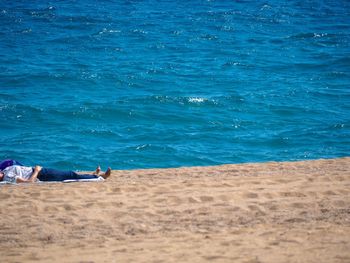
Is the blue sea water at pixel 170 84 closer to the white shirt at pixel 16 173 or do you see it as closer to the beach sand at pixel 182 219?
the white shirt at pixel 16 173

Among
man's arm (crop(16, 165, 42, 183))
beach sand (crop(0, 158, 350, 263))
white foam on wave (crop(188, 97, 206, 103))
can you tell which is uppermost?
white foam on wave (crop(188, 97, 206, 103))

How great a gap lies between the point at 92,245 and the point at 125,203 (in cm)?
147

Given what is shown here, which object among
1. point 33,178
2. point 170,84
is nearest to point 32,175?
point 33,178

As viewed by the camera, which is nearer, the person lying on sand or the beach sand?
the beach sand

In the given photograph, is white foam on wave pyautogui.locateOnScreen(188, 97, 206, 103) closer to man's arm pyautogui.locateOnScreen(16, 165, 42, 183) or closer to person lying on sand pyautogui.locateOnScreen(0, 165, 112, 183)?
person lying on sand pyautogui.locateOnScreen(0, 165, 112, 183)

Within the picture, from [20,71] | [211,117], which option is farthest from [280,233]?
[20,71]

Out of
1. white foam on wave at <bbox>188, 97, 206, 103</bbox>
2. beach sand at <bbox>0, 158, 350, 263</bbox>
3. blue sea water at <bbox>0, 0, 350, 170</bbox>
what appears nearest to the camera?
beach sand at <bbox>0, 158, 350, 263</bbox>

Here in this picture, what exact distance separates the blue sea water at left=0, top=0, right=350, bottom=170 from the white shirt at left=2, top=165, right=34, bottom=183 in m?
4.70

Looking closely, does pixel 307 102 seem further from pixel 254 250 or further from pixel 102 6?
pixel 102 6

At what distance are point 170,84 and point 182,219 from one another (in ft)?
47.1

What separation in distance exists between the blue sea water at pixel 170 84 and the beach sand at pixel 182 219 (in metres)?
5.84

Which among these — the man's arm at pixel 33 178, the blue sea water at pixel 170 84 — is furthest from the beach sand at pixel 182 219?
the blue sea water at pixel 170 84

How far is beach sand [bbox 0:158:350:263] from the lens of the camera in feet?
23.0

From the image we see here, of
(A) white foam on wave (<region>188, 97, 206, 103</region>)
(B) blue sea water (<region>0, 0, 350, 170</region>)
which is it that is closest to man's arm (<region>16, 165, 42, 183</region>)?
(B) blue sea water (<region>0, 0, 350, 170</region>)
